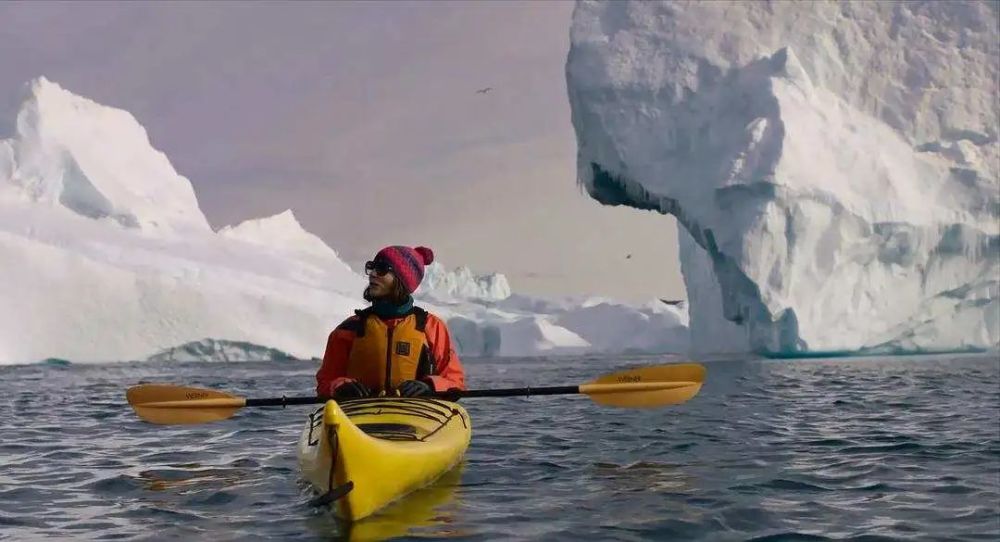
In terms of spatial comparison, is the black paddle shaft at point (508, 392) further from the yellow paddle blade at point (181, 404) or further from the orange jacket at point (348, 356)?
the yellow paddle blade at point (181, 404)

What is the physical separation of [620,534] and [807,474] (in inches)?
86.8

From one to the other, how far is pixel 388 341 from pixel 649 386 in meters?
2.09

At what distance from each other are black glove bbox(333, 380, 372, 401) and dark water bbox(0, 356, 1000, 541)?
60 centimetres

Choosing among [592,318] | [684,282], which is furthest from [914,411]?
[592,318]

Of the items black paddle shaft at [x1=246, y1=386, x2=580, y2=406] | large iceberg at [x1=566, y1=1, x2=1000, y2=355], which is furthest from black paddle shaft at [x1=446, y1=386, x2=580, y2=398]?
large iceberg at [x1=566, y1=1, x2=1000, y2=355]

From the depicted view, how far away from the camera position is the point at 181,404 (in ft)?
21.2

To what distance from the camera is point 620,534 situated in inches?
165

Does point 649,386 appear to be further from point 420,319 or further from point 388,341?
point 388,341

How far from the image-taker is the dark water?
14.2 ft

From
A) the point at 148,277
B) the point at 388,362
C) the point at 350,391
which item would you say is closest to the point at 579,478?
the point at 388,362

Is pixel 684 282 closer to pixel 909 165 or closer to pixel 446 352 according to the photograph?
pixel 909 165

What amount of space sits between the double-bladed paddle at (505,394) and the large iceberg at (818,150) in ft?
63.7

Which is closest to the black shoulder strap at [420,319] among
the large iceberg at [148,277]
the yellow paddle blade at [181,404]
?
the yellow paddle blade at [181,404]

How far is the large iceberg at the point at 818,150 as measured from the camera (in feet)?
85.7
